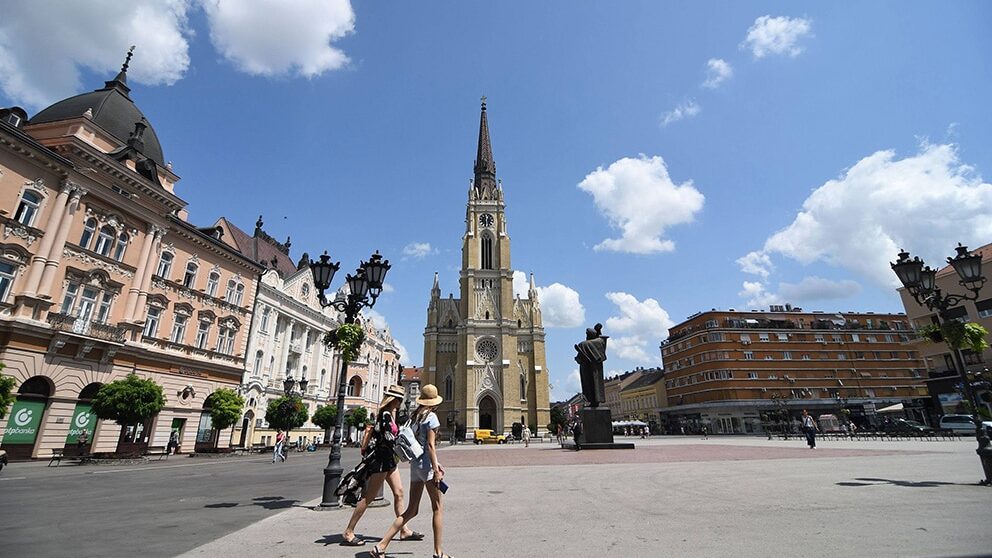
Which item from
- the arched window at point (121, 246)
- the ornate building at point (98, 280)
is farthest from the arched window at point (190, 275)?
the arched window at point (121, 246)

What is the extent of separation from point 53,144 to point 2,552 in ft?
77.2

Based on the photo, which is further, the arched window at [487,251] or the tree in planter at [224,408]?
the arched window at [487,251]

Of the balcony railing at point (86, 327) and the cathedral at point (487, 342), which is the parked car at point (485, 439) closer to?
the cathedral at point (487, 342)

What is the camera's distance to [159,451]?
78.4ft

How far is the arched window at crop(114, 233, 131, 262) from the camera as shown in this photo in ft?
72.7

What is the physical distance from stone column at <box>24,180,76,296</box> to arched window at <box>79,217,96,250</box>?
119 cm

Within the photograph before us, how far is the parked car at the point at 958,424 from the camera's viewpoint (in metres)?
29.4

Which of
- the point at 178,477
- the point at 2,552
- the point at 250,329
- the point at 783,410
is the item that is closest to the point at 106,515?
the point at 2,552

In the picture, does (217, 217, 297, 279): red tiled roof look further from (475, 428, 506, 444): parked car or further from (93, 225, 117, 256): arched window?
(475, 428, 506, 444): parked car

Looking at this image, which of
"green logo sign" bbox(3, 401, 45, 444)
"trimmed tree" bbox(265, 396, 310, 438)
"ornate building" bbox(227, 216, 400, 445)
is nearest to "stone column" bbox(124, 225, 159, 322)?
"green logo sign" bbox(3, 401, 45, 444)

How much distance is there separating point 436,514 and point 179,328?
28.1 metres

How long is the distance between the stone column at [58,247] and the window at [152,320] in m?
5.26

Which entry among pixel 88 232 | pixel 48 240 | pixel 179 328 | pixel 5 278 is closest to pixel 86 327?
pixel 5 278

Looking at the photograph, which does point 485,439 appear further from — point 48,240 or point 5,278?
point 5,278
